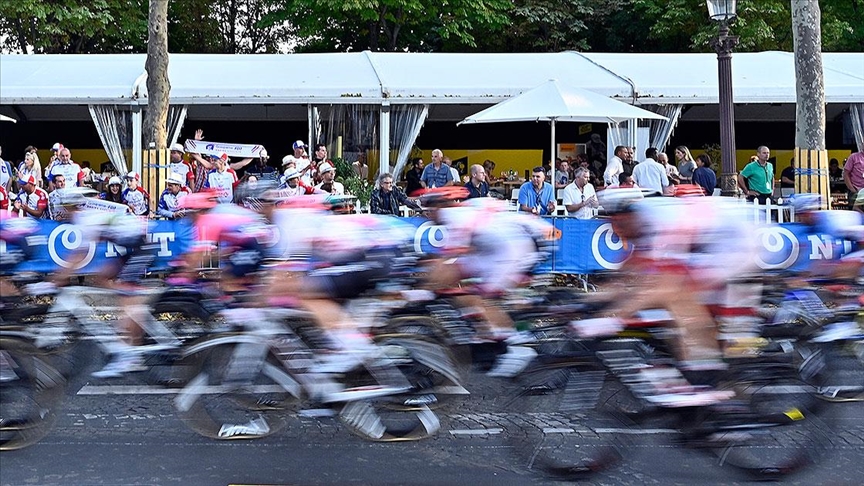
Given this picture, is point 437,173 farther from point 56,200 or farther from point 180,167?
point 56,200

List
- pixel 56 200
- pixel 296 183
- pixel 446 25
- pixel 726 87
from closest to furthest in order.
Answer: pixel 726 87, pixel 56 200, pixel 296 183, pixel 446 25

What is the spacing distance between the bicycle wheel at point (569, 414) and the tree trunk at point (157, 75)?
995 cm

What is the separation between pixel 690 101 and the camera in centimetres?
1819

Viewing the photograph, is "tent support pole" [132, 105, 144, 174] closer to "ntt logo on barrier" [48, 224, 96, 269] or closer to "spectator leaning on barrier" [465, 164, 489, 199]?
"spectator leaning on barrier" [465, 164, 489, 199]

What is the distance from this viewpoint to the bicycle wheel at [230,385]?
6.09m

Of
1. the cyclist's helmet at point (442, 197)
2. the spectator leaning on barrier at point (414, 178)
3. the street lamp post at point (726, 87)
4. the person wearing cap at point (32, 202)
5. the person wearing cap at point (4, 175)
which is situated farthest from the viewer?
the spectator leaning on barrier at point (414, 178)

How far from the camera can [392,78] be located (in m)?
18.7

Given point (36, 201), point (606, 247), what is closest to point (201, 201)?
point (606, 247)

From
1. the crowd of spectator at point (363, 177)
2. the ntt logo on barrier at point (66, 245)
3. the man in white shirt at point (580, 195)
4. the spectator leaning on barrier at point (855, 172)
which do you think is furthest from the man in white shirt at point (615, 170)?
the ntt logo on barrier at point (66, 245)

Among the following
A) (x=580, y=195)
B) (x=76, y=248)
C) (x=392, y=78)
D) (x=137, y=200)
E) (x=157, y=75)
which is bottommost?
(x=76, y=248)

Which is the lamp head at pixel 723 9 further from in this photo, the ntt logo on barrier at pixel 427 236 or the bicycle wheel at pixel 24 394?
the bicycle wheel at pixel 24 394

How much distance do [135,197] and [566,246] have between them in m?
6.09

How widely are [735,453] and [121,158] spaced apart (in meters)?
15.3

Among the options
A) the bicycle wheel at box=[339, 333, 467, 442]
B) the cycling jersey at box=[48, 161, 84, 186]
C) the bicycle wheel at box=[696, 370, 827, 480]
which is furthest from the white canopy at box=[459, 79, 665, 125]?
the bicycle wheel at box=[696, 370, 827, 480]
